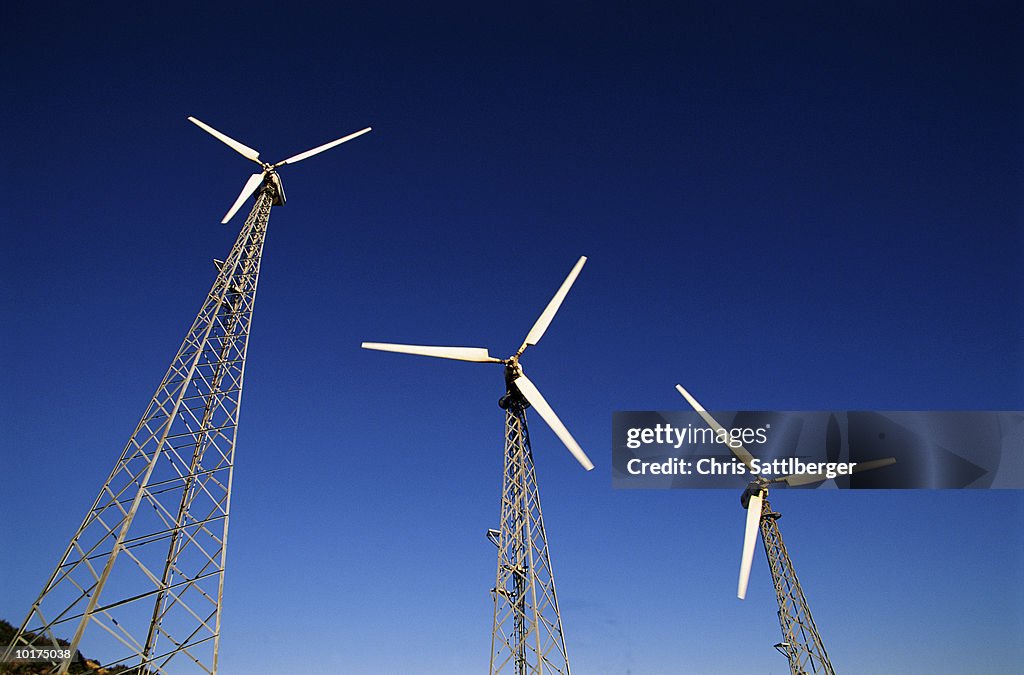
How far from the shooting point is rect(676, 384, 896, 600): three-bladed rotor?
34969 mm

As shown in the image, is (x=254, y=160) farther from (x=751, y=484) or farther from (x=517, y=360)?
(x=751, y=484)

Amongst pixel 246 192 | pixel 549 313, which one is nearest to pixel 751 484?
pixel 549 313

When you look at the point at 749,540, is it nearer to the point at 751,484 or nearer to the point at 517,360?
the point at 751,484

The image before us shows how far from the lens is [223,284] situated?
37.6 m

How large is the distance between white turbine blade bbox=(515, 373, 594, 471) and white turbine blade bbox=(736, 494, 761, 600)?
1537 centimetres

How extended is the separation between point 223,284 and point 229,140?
9.96 meters

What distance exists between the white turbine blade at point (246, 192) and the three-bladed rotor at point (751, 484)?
24379 millimetres

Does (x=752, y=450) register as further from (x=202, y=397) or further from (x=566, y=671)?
(x=202, y=397)

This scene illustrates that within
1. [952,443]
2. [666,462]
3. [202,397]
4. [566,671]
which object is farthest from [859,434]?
[202,397]

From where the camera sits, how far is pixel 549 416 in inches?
1582

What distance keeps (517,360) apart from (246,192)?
16.3 meters

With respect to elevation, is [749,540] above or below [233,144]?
below

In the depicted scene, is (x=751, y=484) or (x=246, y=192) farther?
(x=751, y=484)

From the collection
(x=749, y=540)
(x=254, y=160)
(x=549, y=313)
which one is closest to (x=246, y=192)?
(x=254, y=160)
